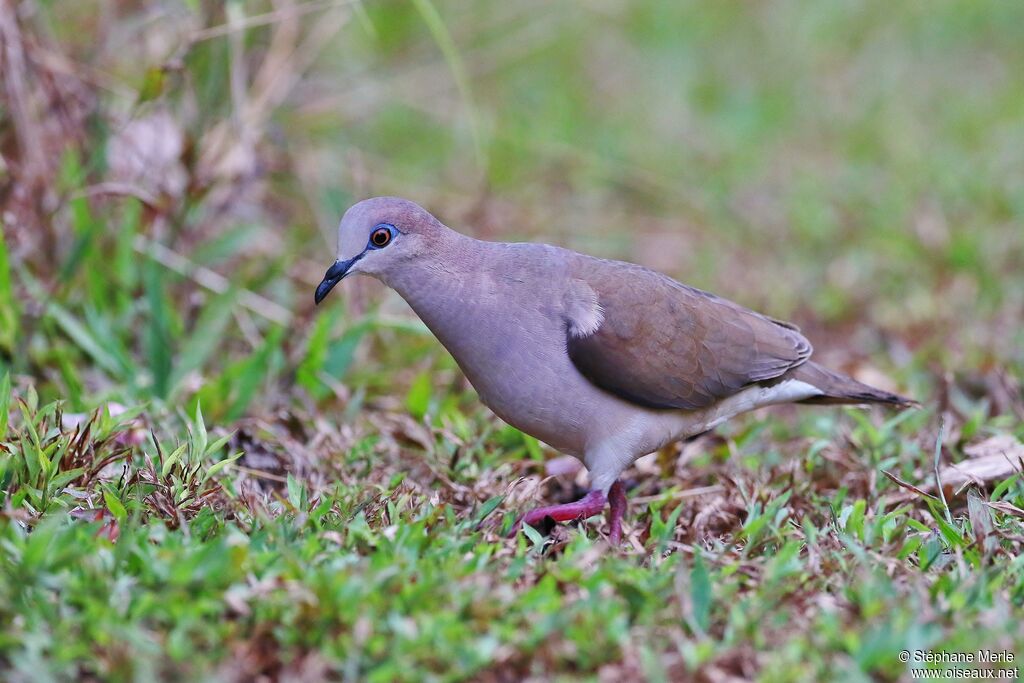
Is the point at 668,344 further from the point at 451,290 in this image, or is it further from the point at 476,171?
the point at 476,171

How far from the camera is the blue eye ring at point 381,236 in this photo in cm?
371

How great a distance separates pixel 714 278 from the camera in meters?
6.65

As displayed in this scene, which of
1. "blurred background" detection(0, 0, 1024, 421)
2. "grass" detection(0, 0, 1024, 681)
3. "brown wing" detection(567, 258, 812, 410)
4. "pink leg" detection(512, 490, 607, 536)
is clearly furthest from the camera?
"blurred background" detection(0, 0, 1024, 421)

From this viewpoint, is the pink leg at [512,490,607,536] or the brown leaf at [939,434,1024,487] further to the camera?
the brown leaf at [939,434,1024,487]

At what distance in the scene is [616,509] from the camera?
12.6ft

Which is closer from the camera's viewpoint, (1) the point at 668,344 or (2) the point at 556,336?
(2) the point at 556,336

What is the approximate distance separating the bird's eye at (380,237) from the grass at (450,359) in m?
0.78

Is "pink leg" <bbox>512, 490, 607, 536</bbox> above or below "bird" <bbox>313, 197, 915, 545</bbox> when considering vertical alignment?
below

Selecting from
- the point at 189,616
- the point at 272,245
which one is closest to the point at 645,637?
the point at 189,616

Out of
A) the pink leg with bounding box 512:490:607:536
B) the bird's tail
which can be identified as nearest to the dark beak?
the pink leg with bounding box 512:490:607:536

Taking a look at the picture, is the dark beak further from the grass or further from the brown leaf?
the brown leaf

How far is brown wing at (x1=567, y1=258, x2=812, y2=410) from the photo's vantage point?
148 inches

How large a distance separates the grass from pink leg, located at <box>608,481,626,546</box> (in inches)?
2.3

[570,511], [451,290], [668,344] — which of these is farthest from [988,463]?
[451,290]
